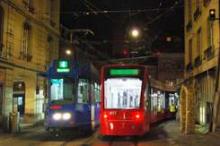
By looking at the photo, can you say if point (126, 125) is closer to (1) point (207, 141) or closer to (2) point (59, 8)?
(1) point (207, 141)

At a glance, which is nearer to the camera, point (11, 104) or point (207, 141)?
point (207, 141)

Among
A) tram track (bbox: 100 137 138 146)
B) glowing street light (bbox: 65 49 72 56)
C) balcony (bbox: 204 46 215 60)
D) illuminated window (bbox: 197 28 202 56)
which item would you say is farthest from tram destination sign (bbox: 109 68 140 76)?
glowing street light (bbox: 65 49 72 56)

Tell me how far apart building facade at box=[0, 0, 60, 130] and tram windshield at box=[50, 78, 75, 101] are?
12.6ft

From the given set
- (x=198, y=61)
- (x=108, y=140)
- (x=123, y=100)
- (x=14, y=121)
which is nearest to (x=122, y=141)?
(x=108, y=140)

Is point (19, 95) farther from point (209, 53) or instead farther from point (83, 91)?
point (209, 53)

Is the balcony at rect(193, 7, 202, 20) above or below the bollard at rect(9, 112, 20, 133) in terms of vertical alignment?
above

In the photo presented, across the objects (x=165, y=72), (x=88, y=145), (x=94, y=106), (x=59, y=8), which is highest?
(x=59, y=8)

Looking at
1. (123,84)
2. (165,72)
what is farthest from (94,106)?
(165,72)

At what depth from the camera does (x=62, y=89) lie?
2225 cm

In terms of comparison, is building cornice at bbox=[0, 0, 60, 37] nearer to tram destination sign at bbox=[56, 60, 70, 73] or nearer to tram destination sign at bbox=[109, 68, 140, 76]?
tram destination sign at bbox=[56, 60, 70, 73]

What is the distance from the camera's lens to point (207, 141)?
20484mm

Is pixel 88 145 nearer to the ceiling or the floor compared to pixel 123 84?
nearer to the floor

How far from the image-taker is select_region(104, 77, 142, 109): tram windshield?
69.8 ft

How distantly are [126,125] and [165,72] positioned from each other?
3960cm
